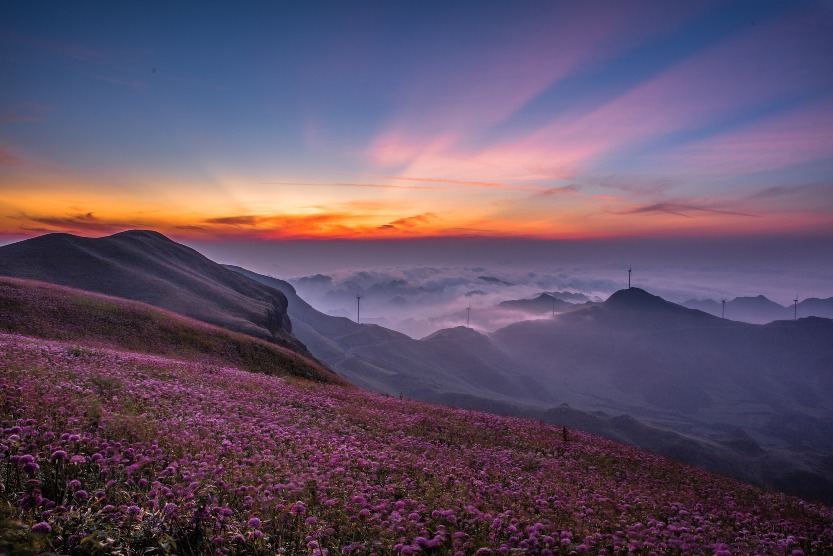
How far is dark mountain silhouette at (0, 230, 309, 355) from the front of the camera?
58188 millimetres

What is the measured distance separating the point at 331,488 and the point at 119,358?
16377mm

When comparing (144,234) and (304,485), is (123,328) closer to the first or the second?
(304,485)

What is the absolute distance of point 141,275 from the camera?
217 ft

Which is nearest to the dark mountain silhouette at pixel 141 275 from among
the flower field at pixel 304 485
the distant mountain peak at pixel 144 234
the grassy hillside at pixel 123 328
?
the distant mountain peak at pixel 144 234

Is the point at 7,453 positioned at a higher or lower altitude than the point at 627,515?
higher

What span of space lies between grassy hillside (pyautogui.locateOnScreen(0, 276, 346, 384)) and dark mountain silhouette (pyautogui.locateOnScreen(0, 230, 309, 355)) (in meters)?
13.4

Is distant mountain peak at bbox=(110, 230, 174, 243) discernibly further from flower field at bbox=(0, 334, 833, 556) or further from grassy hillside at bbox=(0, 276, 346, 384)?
flower field at bbox=(0, 334, 833, 556)

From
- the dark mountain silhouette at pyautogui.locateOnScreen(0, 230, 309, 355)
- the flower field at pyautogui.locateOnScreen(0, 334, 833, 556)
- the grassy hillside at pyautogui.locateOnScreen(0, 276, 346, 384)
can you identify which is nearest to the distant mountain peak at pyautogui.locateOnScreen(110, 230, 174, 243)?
the dark mountain silhouette at pyautogui.locateOnScreen(0, 230, 309, 355)

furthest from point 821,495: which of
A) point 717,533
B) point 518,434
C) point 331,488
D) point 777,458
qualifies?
point 331,488

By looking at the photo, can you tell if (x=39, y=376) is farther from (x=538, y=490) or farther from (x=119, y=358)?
(x=538, y=490)

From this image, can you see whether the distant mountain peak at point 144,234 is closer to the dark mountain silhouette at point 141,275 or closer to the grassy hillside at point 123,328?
the dark mountain silhouette at point 141,275

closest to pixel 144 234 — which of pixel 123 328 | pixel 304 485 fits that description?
pixel 123 328

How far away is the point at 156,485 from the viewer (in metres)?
7.54

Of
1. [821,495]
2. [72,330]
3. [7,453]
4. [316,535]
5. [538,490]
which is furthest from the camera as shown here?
[821,495]
